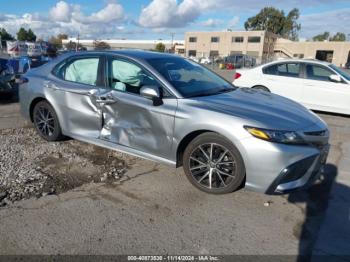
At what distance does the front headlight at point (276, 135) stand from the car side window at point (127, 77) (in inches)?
54.0

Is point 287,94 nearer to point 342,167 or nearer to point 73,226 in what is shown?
point 342,167

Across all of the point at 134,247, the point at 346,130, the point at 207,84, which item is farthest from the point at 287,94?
the point at 134,247

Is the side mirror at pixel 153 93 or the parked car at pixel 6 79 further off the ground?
the side mirror at pixel 153 93

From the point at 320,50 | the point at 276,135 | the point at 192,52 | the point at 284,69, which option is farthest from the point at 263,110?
the point at 192,52

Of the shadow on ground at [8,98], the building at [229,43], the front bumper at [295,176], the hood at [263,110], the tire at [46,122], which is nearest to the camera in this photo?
the front bumper at [295,176]

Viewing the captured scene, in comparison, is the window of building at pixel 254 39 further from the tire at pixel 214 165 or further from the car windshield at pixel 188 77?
the tire at pixel 214 165

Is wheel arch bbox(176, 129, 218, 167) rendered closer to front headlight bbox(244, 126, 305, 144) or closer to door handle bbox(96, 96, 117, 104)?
front headlight bbox(244, 126, 305, 144)

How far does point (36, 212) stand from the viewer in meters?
3.07

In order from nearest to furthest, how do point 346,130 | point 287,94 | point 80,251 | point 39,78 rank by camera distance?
point 80,251, point 39,78, point 346,130, point 287,94

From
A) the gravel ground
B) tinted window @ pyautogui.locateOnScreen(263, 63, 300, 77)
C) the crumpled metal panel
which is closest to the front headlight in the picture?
the crumpled metal panel

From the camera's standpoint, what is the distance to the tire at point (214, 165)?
3273 mm

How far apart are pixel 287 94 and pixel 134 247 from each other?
6874 millimetres

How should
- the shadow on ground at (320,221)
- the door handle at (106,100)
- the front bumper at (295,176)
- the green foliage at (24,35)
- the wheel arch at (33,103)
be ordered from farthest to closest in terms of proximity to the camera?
1. the green foliage at (24,35)
2. the wheel arch at (33,103)
3. the door handle at (106,100)
4. the front bumper at (295,176)
5. the shadow on ground at (320,221)

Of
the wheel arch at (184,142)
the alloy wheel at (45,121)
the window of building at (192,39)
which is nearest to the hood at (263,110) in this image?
the wheel arch at (184,142)
